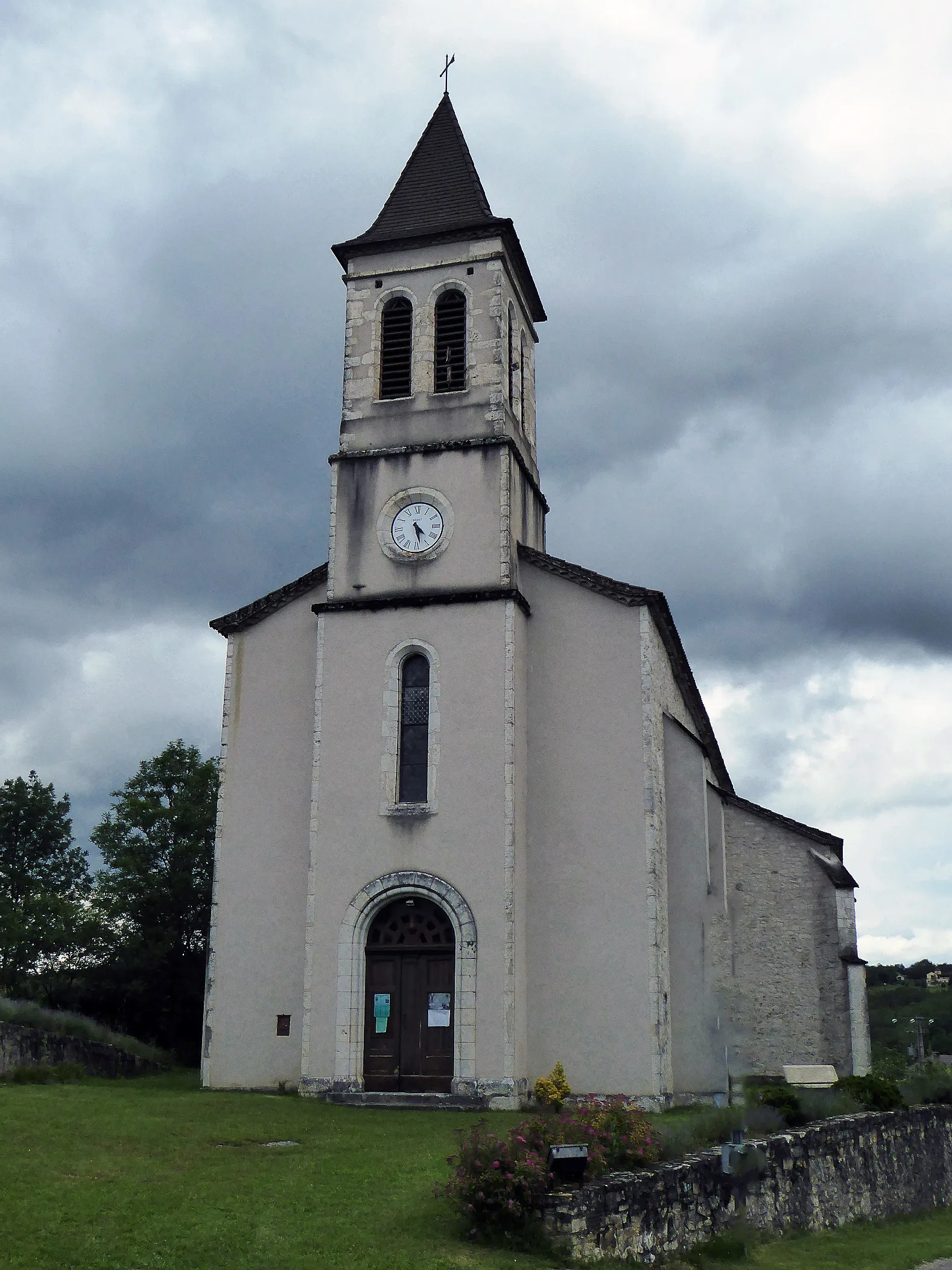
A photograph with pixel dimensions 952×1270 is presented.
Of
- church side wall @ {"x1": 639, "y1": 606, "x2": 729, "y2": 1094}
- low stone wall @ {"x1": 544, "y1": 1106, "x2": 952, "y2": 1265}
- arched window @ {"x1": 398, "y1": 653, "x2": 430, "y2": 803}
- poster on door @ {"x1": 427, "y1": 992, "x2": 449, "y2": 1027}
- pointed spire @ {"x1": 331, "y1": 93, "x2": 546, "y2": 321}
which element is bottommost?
low stone wall @ {"x1": 544, "y1": 1106, "x2": 952, "y2": 1265}

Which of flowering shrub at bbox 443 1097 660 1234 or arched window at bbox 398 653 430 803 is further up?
arched window at bbox 398 653 430 803

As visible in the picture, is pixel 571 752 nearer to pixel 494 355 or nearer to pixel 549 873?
pixel 549 873

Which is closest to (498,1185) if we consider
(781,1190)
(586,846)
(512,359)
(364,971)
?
(781,1190)

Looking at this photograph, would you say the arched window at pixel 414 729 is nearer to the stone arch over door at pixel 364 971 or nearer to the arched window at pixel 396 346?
the stone arch over door at pixel 364 971

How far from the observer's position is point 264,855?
22562mm

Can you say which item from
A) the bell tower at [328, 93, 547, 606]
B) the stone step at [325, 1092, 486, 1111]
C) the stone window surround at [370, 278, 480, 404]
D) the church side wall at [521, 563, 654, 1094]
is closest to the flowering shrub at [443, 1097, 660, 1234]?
the stone step at [325, 1092, 486, 1111]

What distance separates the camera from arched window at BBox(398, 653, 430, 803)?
21.8 meters

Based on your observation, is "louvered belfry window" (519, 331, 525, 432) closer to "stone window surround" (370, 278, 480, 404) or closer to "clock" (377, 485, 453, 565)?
"stone window surround" (370, 278, 480, 404)

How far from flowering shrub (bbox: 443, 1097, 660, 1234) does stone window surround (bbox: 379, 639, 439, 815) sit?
9.61m

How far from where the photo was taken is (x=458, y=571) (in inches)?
890

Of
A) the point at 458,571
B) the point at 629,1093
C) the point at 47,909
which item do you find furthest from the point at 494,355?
the point at 47,909

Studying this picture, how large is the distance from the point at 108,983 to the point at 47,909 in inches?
215

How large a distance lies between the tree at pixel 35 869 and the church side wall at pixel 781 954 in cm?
1851

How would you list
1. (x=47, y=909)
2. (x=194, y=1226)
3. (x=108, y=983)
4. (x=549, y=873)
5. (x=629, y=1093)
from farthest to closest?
(x=47, y=909) → (x=108, y=983) → (x=549, y=873) → (x=629, y=1093) → (x=194, y=1226)
